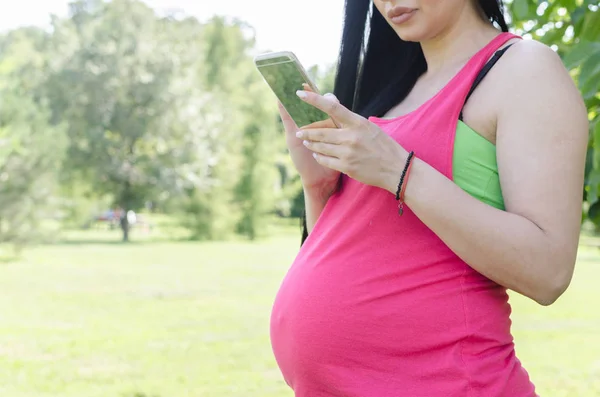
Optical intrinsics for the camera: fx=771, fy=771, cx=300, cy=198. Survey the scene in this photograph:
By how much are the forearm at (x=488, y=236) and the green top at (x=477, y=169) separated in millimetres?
78

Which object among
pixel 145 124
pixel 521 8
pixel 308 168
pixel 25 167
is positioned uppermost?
pixel 521 8

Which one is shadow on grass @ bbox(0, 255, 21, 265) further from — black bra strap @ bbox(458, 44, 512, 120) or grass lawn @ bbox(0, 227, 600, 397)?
black bra strap @ bbox(458, 44, 512, 120)

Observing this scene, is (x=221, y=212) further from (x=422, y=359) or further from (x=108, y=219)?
(x=422, y=359)

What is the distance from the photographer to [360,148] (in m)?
1.17

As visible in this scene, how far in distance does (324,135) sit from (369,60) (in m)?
0.60

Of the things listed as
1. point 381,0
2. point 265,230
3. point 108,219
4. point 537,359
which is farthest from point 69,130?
point 381,0

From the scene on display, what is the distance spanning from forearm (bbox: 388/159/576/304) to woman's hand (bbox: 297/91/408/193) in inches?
0.9

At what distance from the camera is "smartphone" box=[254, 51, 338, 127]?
4.16 ft

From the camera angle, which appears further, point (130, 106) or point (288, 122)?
point (130, 106)

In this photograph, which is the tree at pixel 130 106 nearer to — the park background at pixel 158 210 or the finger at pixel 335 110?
the park background at pixel 158 210

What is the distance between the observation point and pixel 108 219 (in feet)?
130

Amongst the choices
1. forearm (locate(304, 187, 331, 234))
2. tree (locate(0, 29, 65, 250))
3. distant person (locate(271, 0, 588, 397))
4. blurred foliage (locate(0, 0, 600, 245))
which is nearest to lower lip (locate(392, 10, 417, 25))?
distant person (locate(271, 0, 588, 397))

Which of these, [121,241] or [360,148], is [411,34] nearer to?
[360,148]

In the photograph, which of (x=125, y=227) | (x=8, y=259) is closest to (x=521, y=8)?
(x=8, y=259)
